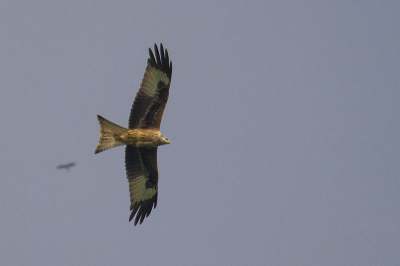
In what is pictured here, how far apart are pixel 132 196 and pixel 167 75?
3.04 meters

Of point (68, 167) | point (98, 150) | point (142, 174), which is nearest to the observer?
point (98, 150)

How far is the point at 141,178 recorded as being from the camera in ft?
46.5

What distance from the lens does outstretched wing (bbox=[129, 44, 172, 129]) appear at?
43.4ft

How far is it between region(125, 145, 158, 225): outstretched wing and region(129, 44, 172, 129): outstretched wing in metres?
0.90

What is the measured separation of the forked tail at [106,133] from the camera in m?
13.1

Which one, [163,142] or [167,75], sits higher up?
[167,75]

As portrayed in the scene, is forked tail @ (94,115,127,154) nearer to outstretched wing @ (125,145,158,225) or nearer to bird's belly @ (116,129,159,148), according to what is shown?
bird's belly @ (116,129,159,148)

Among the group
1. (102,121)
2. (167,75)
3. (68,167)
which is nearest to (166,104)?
(167,75)

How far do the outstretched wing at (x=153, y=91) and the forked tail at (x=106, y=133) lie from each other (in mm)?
411

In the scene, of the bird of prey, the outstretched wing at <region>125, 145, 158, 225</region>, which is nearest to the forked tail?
the bird of prey

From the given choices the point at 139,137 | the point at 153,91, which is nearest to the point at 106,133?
the point at 139,137

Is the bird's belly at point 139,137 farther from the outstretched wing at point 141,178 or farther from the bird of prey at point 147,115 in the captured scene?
the outstretched wing at point 141,178

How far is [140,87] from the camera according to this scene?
13297 millimetres

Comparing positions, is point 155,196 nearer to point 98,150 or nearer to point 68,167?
point 98,150
